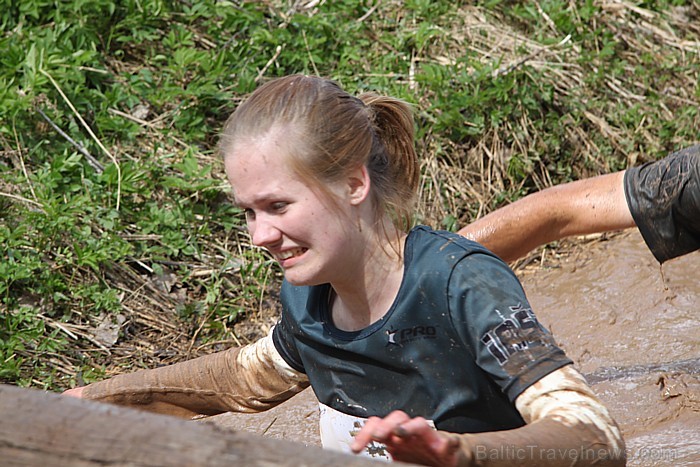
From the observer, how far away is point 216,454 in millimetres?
1306

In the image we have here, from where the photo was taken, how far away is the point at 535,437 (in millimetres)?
1651

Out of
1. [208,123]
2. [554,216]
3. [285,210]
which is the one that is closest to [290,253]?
[285,210]

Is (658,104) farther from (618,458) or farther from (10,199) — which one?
(618,458)

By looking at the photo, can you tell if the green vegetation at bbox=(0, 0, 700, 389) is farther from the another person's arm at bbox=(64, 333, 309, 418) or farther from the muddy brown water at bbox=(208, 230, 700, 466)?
the another person's arm at bbox=(64, 333, 309, 418)

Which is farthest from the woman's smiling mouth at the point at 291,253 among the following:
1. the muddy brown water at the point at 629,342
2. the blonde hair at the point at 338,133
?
the muddy brown water at the point at 629,342

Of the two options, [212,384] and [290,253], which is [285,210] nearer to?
[290,253]

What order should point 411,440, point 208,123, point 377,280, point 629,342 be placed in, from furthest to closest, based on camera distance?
point 208,123
point 629,342
point 377,280
point 411,440

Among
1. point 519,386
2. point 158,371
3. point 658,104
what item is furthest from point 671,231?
point 658,104

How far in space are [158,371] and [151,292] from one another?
1.71m

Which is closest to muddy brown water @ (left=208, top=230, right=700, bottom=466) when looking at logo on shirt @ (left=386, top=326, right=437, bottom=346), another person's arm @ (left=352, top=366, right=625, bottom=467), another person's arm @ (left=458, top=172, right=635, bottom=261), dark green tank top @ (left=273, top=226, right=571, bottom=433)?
another person's arm @ (left=458, top=172, right=635, bottom=261)

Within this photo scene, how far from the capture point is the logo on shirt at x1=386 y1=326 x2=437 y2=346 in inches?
83.9

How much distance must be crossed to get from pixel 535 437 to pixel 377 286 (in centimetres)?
68

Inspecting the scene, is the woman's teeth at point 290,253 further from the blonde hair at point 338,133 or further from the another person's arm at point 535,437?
the another person's arm at point 535,437

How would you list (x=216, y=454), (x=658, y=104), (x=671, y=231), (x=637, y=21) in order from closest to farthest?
(x=216, y=454), (x=671, y=231), (x=658, y=104), (x=637, y=21)
